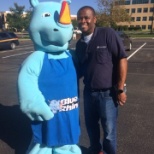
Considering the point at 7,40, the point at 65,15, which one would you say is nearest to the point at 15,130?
the point at 65,15

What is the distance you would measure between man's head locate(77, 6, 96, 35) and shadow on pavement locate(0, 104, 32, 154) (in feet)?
6.86

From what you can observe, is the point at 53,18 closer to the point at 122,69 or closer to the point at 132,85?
the point at 122,69

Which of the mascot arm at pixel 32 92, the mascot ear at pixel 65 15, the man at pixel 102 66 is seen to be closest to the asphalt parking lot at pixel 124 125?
the man at pixel 102 66

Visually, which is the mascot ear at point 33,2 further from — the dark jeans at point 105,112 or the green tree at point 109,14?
the green tree at point 109,14

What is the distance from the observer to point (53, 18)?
2553mm

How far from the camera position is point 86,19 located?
285 cm

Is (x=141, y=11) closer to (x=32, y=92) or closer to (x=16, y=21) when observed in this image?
(x=16, y=21)

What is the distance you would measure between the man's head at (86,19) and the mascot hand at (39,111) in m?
1.02

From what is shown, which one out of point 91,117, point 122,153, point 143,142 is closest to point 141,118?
point 143,142

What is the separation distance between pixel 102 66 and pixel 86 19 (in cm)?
57

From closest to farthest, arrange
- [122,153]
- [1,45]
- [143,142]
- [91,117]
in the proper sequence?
1. [91,117]
2. [122,153]
3. [143,142]
4. [1,45]

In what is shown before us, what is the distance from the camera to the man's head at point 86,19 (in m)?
2.85

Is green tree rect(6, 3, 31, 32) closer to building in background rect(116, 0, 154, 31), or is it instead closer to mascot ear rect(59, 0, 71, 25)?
building in background rect(116, 0, 154, 31)

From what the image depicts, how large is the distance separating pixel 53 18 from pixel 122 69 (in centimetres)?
99
